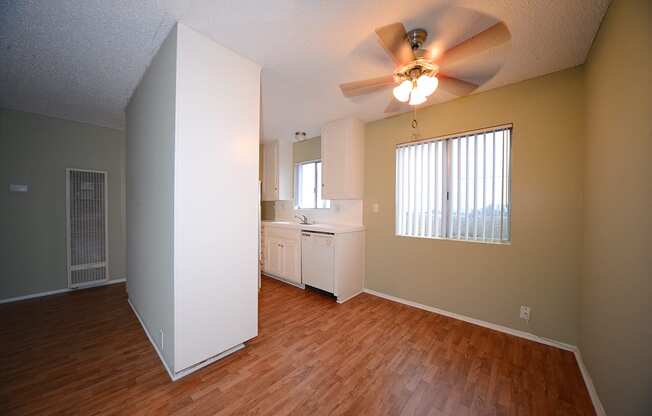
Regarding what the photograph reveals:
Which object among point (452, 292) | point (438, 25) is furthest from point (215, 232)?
point (452, 292)

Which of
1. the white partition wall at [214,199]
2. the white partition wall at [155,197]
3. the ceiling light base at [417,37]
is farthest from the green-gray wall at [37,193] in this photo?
the ceiling light base at [417,37]

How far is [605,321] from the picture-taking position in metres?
1.38

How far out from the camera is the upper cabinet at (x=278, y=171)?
418 cm

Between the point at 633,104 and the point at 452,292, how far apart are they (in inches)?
79.5

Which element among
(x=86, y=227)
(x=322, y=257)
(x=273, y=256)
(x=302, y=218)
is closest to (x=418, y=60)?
(x=322, y=257)

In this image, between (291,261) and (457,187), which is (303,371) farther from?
(457,187)

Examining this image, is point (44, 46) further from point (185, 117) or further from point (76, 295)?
point (76, 295)

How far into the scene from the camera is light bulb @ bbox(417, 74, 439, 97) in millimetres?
1418

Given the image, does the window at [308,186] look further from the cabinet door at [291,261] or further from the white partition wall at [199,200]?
the white partition wall at [199,200]

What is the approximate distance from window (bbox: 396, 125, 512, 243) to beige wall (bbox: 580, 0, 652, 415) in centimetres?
63

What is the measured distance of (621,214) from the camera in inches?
48.1

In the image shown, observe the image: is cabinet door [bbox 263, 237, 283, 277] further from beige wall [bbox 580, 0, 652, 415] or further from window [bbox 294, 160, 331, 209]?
beige wall [bbox 580, 0, 652, 415]

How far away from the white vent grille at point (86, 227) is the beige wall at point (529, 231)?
467 centimetres

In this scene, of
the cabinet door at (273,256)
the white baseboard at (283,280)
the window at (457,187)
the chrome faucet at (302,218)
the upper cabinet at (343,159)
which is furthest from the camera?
the chrome faucet at (302,218)
